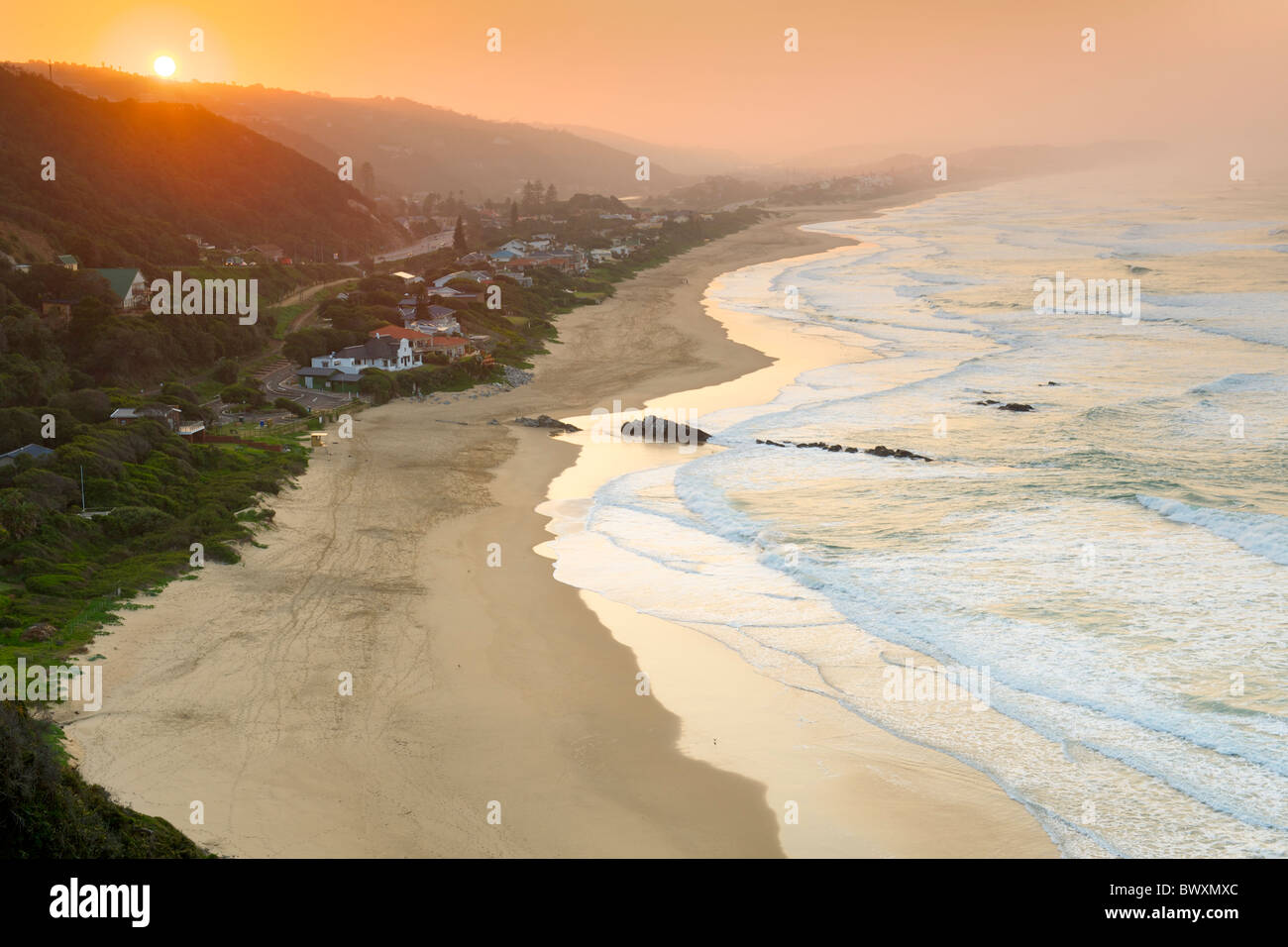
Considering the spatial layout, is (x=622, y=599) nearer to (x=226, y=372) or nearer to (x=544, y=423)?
(x=544, y=423)

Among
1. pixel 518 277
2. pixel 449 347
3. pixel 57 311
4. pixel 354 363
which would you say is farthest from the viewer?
pixel 518 277

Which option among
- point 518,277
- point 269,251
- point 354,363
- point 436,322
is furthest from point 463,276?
point 354,363

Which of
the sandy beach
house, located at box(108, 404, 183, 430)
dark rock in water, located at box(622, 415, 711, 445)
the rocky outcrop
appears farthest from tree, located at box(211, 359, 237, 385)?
the rocky outcrop

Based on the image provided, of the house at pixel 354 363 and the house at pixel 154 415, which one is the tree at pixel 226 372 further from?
the house at pixel 154 415

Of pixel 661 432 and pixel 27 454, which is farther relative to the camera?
pixel 661 432

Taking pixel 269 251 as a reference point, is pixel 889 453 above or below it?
below

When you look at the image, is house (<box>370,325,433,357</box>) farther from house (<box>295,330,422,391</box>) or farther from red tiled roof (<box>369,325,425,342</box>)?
house (<box>295,330,422,391</box>)
